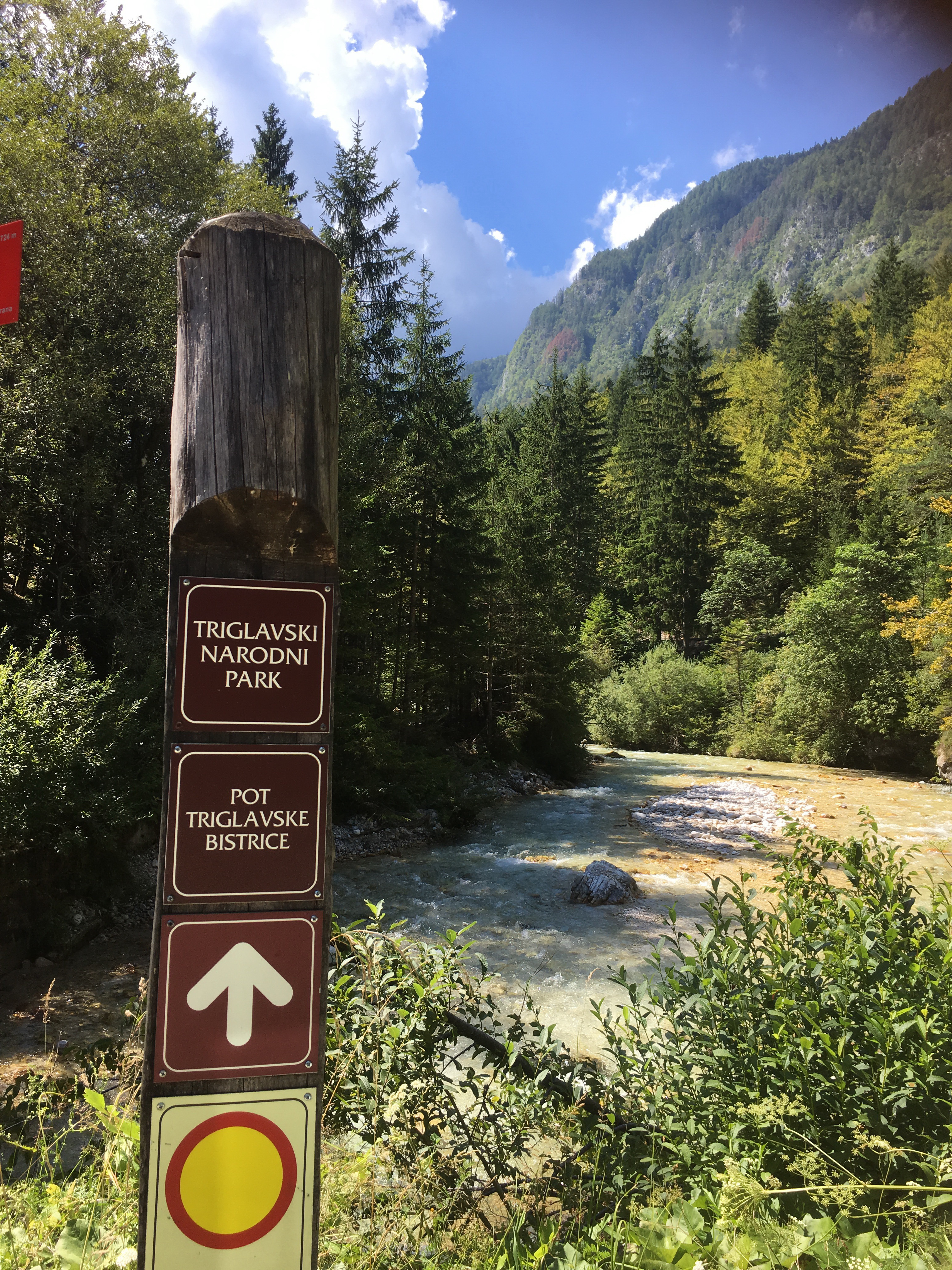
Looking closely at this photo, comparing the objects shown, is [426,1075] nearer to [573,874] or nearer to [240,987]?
[240,987]

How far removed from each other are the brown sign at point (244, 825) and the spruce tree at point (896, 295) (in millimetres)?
45014

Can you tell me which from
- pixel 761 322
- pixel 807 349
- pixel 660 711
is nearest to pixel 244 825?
pixel 660 711

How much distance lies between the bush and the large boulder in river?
17371 mm

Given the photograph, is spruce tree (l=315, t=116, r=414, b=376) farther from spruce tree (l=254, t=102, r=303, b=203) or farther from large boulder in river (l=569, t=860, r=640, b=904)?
large boulder in river (l=569, t=860, r=640, b=904)

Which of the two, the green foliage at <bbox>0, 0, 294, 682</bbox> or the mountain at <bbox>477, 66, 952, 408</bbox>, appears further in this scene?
the mountain at <bbox>477, 66, 952, 408</bbox>

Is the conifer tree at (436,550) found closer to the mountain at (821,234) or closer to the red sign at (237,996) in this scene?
the red sign at (237,996)

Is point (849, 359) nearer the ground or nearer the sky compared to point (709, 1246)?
nearer the sky

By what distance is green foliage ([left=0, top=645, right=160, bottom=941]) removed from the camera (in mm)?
5840

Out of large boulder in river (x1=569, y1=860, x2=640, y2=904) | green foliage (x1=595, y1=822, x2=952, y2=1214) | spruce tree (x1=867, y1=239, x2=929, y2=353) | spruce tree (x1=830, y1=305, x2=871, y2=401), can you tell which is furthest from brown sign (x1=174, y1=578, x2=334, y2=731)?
spruce tree (x1=867, y1=239, x2=929, y2=353)

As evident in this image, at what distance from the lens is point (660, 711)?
2702cm

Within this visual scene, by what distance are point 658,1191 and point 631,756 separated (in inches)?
876

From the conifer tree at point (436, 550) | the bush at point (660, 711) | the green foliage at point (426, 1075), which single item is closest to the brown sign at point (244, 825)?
the green foliage at point (426, 1075)

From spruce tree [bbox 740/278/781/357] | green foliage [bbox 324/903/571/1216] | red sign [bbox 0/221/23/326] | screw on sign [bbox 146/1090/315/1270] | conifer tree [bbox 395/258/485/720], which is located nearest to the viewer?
screw on sign [bbox 146/1090/315/1270]

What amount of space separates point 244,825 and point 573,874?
9.07 metres
